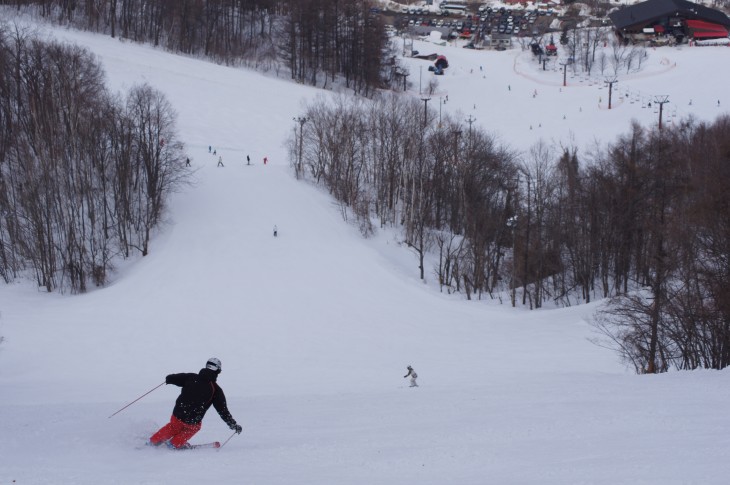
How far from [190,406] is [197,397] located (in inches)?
6.7

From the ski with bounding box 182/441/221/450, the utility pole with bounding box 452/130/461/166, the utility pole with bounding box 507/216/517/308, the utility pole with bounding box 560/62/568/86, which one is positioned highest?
the utility pole with bounding box 560/62/568/86

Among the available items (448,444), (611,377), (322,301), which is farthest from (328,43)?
(448,444)

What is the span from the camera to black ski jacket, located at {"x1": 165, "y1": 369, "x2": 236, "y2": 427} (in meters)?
10.9

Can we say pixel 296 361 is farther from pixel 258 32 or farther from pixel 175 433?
pixel 258 32

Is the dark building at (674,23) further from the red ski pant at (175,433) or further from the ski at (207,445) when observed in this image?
the red ski pant at (175,433)

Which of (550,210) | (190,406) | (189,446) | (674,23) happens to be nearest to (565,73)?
(674,23)

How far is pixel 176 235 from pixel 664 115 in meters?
55.2

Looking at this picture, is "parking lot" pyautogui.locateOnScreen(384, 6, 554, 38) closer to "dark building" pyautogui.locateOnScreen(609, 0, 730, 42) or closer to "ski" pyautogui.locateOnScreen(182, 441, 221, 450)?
"dark building" pyautogui.locateOnScreen(609, 0, 730, 42)

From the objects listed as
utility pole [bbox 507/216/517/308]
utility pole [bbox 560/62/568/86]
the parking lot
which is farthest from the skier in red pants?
the parking lot

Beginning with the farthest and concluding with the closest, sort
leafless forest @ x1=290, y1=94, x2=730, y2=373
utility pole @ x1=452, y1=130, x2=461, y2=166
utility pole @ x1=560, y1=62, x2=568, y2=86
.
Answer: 1. utility pole @ x1=560, y1=62, x2=568, y2=86
2. utility pole @ x1=452, y1=130, x2=461, y2=166
3. leafless forest @ x1=290, y1=94, x2=730, y2=373

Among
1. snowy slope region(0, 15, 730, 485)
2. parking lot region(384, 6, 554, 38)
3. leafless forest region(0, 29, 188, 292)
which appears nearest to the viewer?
snowy slope region(0, 15, 730, 485)

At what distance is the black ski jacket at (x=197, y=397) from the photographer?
10.9 m

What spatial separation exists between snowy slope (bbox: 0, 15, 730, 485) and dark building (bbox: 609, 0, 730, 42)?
39578mm

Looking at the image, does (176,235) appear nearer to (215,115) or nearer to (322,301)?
(322,301)
